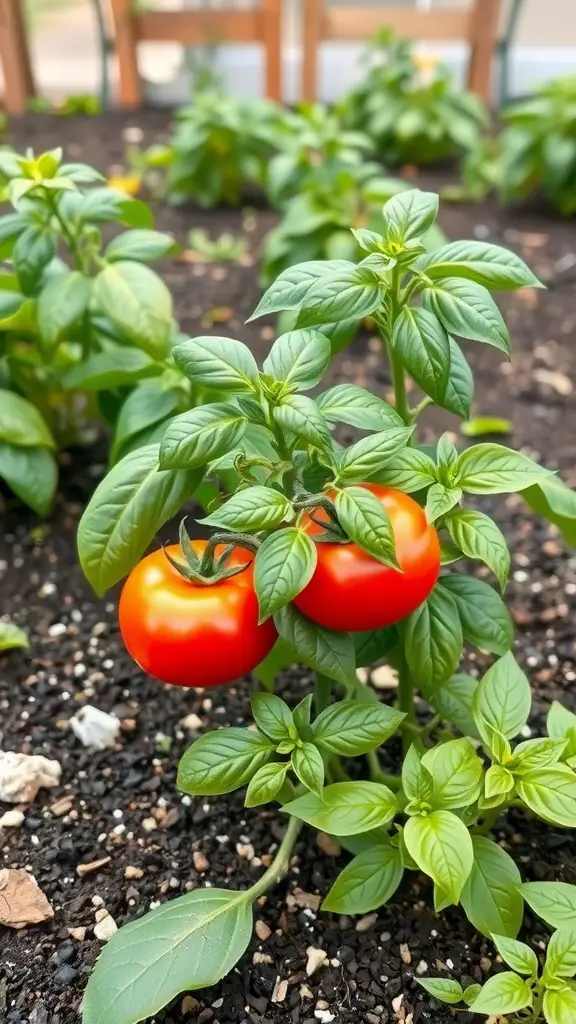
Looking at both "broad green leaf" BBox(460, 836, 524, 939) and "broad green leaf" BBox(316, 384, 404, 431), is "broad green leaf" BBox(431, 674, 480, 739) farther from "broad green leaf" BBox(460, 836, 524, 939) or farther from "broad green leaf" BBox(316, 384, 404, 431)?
"broad green leaf" BBox(316, 384, 404, 431)

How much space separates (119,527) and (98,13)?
3829mm

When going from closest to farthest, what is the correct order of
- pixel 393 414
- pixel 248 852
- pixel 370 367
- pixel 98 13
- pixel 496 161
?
1. pixel 393 414
2. pixel 248 852
3. pixel 370 367
4. pixel 496 161
5. pixel 98 13

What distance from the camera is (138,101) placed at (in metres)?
4.28

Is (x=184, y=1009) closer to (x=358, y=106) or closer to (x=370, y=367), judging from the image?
(x=370, y=367)

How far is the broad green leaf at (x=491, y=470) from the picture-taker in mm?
1045

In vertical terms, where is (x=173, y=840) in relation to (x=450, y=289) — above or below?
below

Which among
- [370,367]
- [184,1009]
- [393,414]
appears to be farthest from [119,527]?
[370,367]

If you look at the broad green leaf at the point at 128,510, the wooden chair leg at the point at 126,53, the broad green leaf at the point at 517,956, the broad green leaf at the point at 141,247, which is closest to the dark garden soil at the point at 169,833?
the broad green leaf at the point at 517,956

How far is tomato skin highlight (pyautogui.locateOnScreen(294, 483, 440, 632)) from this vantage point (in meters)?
0.94

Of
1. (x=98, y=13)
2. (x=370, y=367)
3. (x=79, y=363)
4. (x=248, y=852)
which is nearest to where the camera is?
(x=248, y=852)

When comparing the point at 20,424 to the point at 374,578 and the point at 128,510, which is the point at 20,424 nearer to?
the point at 128,510

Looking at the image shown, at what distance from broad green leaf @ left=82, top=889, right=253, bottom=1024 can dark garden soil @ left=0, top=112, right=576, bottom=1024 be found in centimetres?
8

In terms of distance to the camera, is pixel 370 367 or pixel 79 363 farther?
pixel 370 367

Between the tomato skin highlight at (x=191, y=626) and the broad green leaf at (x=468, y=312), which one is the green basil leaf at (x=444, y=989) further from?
the broad green leaf at (x=468, y=312)
